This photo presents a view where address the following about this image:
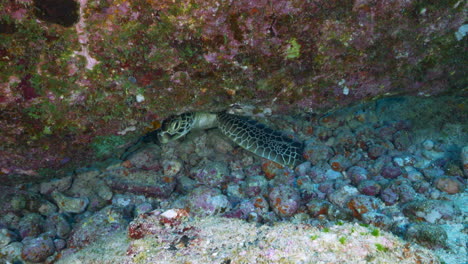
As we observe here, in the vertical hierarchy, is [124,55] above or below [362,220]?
above

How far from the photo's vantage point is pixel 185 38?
217cm

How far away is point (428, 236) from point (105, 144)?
3010mm

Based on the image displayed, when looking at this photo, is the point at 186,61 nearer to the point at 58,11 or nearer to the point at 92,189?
the point at 58,11

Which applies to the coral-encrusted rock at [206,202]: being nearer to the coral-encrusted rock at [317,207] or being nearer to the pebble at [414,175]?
the coral-encrusted rock at [317,207]

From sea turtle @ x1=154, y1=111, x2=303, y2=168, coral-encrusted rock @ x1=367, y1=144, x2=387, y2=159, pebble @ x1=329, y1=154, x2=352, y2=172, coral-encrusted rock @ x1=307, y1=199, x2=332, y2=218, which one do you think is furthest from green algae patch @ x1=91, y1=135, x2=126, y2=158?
coral-encrusted rock @ x1=367, y1=144, x2=387, y2=159

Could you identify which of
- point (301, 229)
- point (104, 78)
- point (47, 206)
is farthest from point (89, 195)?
point (301, 229)

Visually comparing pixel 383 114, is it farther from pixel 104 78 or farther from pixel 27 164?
pixel 27 164

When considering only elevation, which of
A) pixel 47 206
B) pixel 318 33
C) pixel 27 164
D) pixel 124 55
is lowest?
pixel 47 206

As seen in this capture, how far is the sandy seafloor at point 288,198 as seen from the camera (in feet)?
5.47

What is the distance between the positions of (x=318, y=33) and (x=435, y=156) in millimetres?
2687

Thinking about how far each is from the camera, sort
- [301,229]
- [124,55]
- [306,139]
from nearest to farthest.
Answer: [301,229] → [124,55] → [306,139]

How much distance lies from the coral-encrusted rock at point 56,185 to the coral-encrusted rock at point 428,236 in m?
3.85

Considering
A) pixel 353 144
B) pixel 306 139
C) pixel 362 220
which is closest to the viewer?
pixel 362 220

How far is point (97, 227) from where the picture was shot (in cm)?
271
